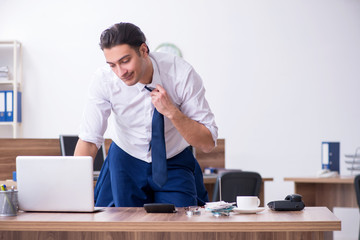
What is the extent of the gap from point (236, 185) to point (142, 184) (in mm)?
1768

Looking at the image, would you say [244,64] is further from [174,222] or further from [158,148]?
[174,222]

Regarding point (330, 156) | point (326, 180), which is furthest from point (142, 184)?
point (330, 156)

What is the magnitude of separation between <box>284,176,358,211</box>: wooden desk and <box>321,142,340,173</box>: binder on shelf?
27 cm

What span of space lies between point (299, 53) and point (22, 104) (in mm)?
3203

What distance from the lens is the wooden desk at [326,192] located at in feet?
13.8

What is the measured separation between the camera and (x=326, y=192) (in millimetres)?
4230

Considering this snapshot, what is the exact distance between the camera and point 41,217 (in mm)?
1630

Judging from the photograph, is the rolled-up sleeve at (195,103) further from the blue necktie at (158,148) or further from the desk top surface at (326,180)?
the desk top surface at (326,180)

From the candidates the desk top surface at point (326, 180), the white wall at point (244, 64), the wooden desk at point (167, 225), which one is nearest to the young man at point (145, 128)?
the wooden desk at point (167, 225)

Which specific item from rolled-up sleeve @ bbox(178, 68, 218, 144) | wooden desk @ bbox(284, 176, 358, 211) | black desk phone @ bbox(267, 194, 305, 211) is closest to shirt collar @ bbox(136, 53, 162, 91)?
rolled-up sleeve @ bbox(178, 68, 218, 144)

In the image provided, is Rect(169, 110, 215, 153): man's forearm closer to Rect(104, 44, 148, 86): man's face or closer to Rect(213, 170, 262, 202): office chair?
Rect(104, 44, 148, 86): man's face

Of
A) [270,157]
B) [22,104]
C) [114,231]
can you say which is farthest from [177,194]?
[22,104]

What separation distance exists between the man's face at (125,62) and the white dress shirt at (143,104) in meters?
0.15

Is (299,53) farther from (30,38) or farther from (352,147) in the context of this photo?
(30,38)
